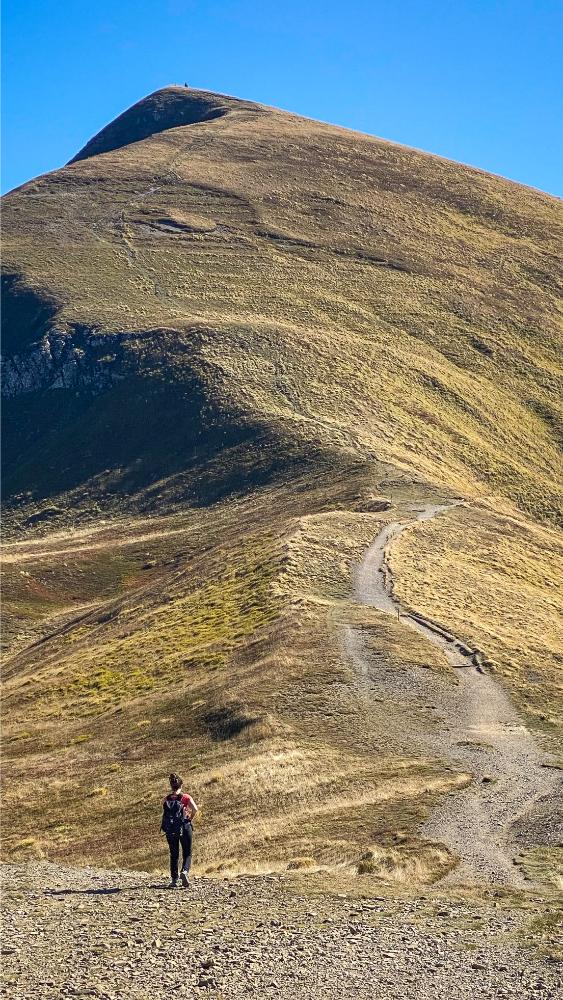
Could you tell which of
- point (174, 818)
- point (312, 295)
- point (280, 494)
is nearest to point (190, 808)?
point (174, 818)

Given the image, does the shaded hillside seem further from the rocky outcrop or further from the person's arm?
the person's arm

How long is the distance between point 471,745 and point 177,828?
1146 centimetres

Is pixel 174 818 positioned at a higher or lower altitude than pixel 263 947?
higher

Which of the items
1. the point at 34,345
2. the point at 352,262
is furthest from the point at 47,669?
the point at 352,262

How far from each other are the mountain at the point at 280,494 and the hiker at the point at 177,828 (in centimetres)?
181

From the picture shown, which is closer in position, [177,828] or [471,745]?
[177,828]

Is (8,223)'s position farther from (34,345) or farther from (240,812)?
(240,812)

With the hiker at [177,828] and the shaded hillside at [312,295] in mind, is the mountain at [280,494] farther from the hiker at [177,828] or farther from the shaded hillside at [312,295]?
the hiker at [177,828]

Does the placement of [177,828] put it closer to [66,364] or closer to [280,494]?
[280,494]

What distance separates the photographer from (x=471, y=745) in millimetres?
26062

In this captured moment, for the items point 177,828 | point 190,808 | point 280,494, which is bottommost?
point 177,828

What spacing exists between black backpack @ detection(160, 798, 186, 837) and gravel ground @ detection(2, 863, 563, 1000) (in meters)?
0.92

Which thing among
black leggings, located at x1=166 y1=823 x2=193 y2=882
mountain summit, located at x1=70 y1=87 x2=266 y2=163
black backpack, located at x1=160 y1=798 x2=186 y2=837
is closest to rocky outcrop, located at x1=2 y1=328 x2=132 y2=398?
black backpack, located at x1=160 y1=798 x2=186 y2=837

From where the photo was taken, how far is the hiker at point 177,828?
16.4m
